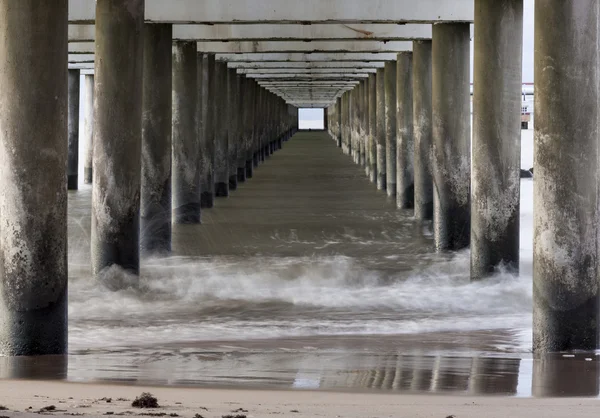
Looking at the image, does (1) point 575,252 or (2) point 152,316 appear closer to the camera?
(1) point 575,252

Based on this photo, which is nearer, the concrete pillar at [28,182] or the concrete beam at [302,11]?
the concrete pillar at [28,182]

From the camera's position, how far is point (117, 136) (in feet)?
36.2

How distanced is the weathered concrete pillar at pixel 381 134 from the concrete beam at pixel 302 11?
10.8 metres

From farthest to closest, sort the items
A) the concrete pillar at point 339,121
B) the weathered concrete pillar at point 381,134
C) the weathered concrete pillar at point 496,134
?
the concrete pillar at point 339,121 → the weathered concrete pillar at point 381,134 → the weathered concrete pillar at point 496,134

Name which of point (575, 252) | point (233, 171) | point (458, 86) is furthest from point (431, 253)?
point (233, 171)

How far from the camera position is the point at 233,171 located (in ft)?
84.5

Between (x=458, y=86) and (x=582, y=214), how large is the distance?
6669mm

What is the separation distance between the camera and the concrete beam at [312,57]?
20.3m

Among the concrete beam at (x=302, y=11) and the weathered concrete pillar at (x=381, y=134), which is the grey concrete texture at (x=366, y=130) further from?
the concrete beam at (x=302, y=11)

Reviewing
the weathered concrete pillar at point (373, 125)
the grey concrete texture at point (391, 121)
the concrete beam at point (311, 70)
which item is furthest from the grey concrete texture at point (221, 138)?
the weathered concrete pillar at point (373, 125)

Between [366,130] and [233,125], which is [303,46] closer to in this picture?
[233,125]

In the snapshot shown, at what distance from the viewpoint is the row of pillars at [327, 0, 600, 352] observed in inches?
289

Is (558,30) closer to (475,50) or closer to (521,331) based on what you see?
(521,331)

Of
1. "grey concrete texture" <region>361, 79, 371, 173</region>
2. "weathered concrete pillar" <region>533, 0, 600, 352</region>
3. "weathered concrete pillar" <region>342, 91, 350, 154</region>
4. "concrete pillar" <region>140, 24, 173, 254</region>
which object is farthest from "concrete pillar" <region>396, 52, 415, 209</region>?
"weathered concrete pillar" <region>342, 91, 350, 154</region>
